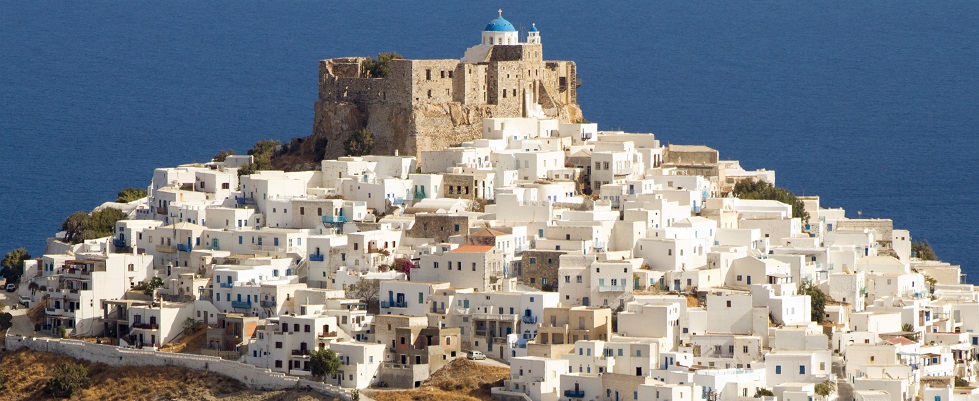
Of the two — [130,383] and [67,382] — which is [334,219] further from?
[67,382]

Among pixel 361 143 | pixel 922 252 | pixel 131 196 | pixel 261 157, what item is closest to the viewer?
pixel 361 143

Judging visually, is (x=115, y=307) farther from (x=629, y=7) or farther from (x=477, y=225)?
(x=629, y=7)

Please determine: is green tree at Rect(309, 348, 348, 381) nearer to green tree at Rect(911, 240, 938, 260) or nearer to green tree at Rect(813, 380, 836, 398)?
green tree at Rect(813, 380, 836, 398)

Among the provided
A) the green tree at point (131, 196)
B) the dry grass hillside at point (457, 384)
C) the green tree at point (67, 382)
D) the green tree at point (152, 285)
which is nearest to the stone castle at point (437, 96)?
the green tree at point (131, 196)

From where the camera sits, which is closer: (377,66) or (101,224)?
(101,224)

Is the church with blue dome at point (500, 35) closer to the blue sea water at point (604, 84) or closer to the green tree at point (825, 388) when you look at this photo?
the green tree at point (825, 388)

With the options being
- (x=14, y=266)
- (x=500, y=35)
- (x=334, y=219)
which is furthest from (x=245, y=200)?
(x=500, y=35)

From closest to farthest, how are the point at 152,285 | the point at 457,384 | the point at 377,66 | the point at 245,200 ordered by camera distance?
the point at 457,384 < the point at 152,285 < the point at 245,200 < the point at 377,66

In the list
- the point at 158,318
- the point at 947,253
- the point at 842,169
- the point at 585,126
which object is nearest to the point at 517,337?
the point at 158,318
